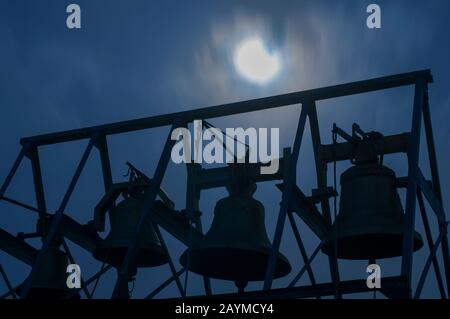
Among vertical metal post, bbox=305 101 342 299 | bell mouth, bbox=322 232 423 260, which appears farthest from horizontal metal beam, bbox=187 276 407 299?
vertical metal post, bbox=305 101 342 299

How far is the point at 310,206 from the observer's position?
11398 millimetres

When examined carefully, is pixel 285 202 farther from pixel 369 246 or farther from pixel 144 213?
pixel 144 213

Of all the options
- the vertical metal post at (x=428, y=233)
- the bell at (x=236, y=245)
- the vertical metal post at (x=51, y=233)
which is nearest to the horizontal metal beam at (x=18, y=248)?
the vertical metal post at (x=51, y=233)

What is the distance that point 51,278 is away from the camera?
44.7 feet

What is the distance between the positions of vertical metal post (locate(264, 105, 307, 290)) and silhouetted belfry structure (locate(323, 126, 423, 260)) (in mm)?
739

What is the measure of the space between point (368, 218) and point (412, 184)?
75 centimetres

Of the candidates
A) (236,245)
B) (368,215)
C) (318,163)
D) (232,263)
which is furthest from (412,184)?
(232,263)

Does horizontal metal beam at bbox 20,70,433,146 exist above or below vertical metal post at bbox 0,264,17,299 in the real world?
above

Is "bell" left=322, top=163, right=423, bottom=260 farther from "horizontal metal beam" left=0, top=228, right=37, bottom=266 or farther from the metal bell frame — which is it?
"horizontal metal beam" left=0, top=228, right=37, bottom=266

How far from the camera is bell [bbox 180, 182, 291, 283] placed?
11242mm

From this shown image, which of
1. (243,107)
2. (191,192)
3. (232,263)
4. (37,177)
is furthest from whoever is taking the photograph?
(37,177)
